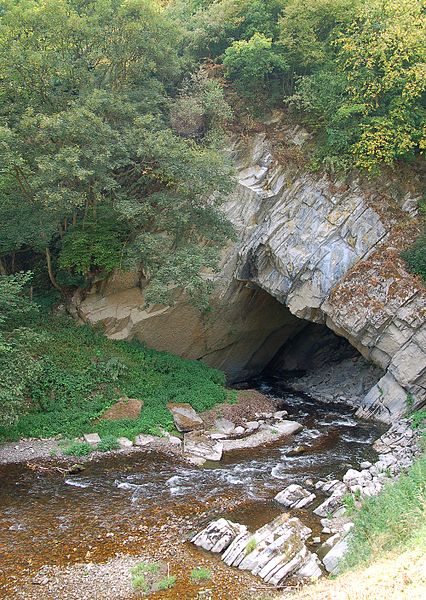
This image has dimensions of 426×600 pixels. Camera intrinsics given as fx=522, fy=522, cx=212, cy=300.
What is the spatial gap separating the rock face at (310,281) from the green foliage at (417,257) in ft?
0.95

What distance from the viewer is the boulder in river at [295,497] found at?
11430 millimetres

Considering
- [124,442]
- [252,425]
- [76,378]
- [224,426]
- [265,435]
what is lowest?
[76,378]

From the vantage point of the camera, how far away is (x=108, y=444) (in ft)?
48.1

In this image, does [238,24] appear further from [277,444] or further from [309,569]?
[309,569]

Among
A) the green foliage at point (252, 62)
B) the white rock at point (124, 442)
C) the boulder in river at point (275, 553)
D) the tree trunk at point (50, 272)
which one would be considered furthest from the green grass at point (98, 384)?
the green foliage at point (252, 62)

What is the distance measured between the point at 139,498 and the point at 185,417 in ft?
16.5

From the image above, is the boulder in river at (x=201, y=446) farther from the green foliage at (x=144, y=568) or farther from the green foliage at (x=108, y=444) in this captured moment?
the green foliage at (x=144, y=568)

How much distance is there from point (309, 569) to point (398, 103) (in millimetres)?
14867

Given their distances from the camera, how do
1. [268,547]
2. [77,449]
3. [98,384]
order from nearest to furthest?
[268,547] → [77,449] → [98,384]

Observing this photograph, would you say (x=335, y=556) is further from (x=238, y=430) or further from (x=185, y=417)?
(x=185, y=417)

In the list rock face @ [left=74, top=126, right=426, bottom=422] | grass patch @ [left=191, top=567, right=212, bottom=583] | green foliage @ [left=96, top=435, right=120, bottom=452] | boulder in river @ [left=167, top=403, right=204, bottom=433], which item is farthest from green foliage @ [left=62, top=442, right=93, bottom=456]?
grass patch @ [left=191, top=567, right=212, bottom=583]

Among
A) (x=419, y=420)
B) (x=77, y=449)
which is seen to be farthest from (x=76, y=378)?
(x=419, y=420)

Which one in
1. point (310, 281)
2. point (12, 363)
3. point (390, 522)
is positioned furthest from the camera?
point (310, 281)

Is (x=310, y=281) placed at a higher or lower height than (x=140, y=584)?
higher
